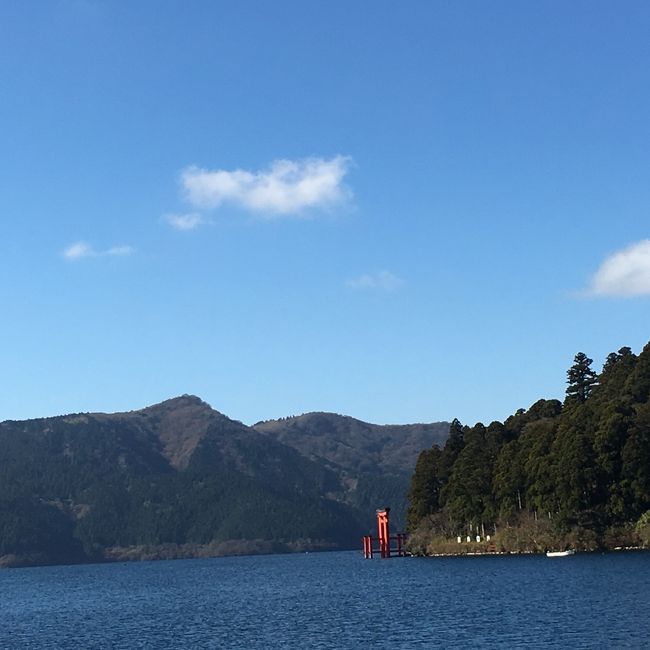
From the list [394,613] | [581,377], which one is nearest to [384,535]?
[581,377]

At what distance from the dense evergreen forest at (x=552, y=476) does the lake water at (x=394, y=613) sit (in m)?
8.76

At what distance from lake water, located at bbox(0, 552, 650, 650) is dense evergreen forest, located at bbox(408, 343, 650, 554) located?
8762 mm

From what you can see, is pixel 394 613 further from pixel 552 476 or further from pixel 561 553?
pixel 552 476

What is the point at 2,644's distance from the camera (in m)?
75.6

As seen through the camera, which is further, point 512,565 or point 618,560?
point 512,565

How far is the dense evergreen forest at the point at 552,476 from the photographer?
422ft

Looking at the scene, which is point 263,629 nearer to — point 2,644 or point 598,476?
Result: point 2,644

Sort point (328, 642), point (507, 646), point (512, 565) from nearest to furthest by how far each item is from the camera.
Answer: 1. point (507, 646)
2. point (328, 642)
3. point (512, 565)

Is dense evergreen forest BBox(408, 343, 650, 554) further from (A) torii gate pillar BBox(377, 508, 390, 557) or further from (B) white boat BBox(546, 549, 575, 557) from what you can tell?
(A) torii gate pillar BBox(377, 508, 390, 557)

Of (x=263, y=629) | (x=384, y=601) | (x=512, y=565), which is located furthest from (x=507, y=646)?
(x=512, y=565)

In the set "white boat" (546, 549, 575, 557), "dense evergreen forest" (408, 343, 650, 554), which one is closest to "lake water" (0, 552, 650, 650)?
"white boat" (546, 549, 575, 557)

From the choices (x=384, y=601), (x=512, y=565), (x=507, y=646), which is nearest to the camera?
(x=507, y=646)

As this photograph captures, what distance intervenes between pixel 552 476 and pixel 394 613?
6168 cm

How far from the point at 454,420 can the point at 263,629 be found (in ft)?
367
